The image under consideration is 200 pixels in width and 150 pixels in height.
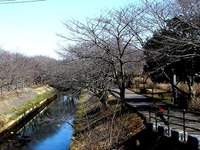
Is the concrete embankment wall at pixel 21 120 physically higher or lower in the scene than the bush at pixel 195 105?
lower

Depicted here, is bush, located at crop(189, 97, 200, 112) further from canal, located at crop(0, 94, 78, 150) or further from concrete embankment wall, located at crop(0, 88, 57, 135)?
concrete embankment wall, located at crop(0, 88, 57, 135)

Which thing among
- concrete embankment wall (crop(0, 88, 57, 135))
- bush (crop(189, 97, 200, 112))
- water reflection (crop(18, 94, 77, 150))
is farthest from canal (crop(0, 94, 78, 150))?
bush (crop(189, 97, 200, 112))

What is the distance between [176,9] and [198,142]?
7677mm

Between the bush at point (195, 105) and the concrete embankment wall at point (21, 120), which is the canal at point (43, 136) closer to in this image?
the concrete embankment wall at point (21, 120)

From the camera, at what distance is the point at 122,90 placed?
821 inches

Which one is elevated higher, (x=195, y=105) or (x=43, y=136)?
(x=195, y=105)

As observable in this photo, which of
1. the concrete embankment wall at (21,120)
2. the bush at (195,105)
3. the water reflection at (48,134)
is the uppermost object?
the bush at (195,105)

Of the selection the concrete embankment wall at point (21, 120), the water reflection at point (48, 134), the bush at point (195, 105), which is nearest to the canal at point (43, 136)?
the water reflection at point (48, 134)

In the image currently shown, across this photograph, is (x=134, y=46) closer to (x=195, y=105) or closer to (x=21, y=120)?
(x=195, y=105)

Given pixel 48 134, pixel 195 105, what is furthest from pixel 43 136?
pixel 195 105

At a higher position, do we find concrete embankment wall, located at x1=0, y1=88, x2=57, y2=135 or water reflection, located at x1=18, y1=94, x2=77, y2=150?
concrete embankment wall, located at x1=0, y1=88, x2=57, y2=135

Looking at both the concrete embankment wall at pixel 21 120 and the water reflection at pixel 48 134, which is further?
the concrete embankment wall at pixel 21 120

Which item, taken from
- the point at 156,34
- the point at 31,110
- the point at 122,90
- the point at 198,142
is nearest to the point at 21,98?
the point at 31,110

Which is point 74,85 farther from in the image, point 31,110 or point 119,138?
point 31,110
